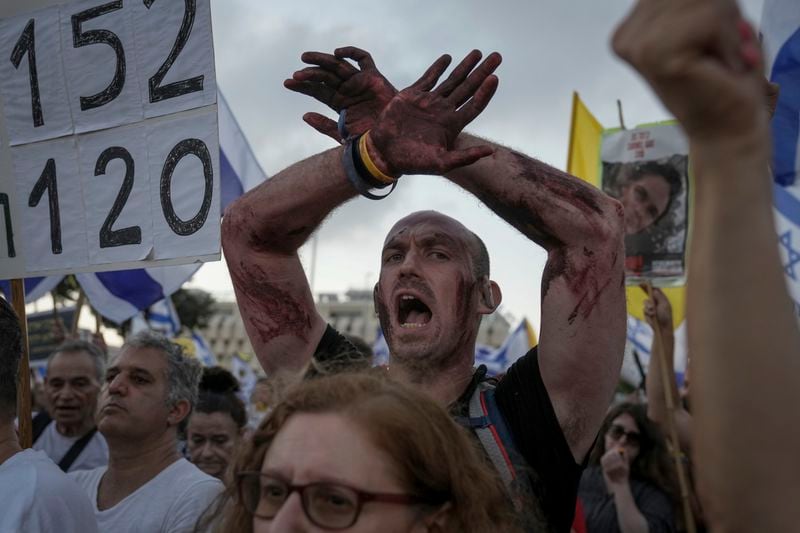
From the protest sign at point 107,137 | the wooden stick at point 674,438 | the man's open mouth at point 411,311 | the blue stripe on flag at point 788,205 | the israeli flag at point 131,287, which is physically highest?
the protest sign at point 107,137

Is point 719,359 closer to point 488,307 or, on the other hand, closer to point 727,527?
point 727,527

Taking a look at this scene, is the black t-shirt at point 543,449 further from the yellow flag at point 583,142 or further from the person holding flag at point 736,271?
the yellow flag at point 583,142

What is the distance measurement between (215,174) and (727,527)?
8.67ft

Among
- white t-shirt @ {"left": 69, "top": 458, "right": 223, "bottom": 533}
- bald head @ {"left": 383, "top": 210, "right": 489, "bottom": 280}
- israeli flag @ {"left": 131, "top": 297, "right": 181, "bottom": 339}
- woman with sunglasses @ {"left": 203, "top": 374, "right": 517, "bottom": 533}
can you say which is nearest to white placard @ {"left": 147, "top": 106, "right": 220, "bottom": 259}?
bald head @ {"left": 383, "top": 210, "right": 489, "bottom": 280}

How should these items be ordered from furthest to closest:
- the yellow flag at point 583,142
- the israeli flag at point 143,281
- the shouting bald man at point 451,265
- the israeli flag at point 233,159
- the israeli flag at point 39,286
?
the israeli flag at point 39,286 → the yellow flag at point 583,142 → the israeli flag at point 143,281 → the israeli flag at point 233,159 → the shouting bald man at point 451,265

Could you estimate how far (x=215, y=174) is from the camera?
330cm

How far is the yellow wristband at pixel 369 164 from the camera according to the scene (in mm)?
2500

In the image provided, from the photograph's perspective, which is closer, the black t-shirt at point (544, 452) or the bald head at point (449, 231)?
the black t-shirt at point (544, 452)

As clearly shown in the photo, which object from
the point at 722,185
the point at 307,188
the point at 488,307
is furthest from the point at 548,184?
the point at 722,185

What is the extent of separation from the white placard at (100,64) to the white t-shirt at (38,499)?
1.46 m

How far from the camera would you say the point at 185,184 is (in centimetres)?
340

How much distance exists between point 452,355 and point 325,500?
44.1 inches

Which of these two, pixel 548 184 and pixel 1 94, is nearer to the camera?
pixel 548 184

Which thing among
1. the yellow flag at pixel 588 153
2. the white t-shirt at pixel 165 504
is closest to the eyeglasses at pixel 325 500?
the white t-shirt at pixel 165 504
